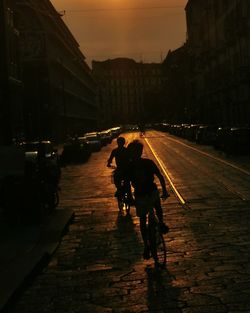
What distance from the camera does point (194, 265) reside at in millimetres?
8656

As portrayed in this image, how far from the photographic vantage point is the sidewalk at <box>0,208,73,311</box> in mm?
7891

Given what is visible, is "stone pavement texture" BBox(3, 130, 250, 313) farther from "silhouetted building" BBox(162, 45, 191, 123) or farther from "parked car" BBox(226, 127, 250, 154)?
A: "silhouetted building" BBox(162, 45, 191, 123)

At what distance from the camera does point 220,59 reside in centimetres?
7531

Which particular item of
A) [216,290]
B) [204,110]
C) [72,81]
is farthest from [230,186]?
[72,81]

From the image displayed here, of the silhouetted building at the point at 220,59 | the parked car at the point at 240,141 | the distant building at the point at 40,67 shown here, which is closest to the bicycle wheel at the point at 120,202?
the parked car at the point at 240,141

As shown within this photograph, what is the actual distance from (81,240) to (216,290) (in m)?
4.59

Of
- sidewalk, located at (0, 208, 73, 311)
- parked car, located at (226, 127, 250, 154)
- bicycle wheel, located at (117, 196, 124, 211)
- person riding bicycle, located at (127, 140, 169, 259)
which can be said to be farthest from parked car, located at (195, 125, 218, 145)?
person riding bicycle, located at (127, 140, 169, 259)

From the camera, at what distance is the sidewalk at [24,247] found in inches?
311

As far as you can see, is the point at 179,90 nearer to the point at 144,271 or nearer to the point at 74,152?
the point at 74,152

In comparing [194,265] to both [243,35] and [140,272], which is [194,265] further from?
[243,35]

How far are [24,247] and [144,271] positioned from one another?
9.12 feet

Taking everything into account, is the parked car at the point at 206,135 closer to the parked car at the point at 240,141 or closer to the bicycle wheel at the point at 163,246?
the parked car at the point at 240,141

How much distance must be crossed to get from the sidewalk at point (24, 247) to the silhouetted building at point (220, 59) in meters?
46.6

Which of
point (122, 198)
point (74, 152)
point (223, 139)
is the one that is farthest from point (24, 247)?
point (223, 139)
